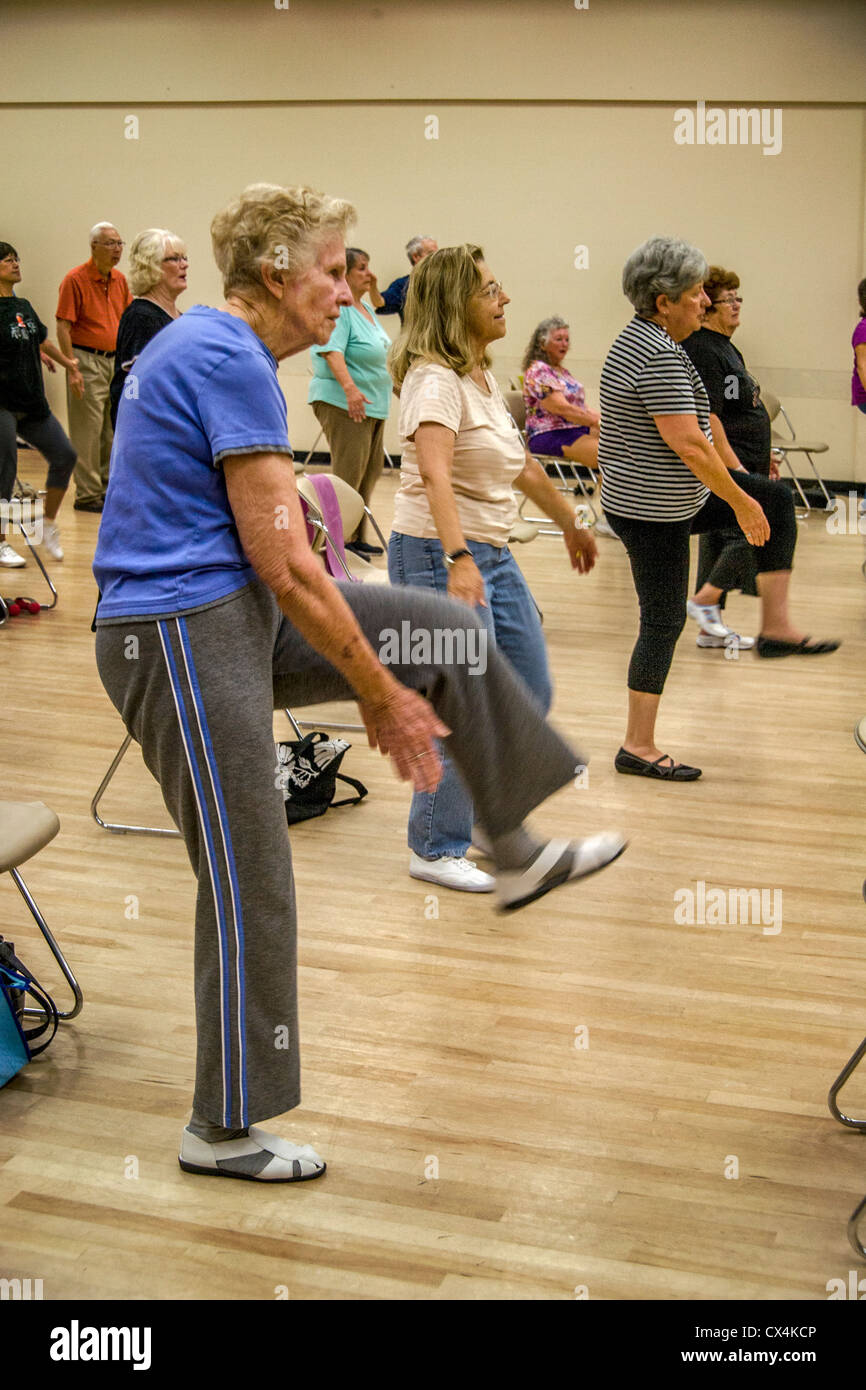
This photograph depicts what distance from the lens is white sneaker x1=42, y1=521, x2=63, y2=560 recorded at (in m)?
7.58

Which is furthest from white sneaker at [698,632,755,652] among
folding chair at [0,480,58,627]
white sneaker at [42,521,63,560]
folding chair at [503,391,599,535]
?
white sneaker at [42,521,63,560]

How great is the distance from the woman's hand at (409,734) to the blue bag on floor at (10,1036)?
3.67 feet

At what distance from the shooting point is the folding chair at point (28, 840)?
2.59m

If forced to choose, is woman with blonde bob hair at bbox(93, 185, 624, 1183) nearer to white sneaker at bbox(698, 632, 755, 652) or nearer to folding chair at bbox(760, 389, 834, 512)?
white sneaker at bbox(698, 632, 755, 652)

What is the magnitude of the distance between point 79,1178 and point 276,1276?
458mm

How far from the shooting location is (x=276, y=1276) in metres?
2.08

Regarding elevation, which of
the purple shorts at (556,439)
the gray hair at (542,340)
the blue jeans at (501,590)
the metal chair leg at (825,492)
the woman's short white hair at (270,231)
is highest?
the woman's short white hair at (270,231)

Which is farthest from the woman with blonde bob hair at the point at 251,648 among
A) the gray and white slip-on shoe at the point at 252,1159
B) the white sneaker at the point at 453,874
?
the white sneaker at the point at 453,874

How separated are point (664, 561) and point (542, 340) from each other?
4171 millimetres

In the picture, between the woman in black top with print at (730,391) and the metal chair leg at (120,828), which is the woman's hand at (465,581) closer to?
the metal chair leg at (120,828)

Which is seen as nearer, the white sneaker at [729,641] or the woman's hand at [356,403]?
the white sneaker at [729,641]

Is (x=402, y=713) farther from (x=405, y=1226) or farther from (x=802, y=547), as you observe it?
(x=802, y=547)

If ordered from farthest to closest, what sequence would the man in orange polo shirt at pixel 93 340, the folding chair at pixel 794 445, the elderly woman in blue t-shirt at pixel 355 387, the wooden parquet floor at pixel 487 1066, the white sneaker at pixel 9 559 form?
the folding chair at pixel 794 445
the man in orange polo shirt at pixel 93 340
the white sneaker at pixel 9 559
the elderly woman in blue t-shirt at pixel 355 387
the wooden parquet floor at pixel 487 1066

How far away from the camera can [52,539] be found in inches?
300
